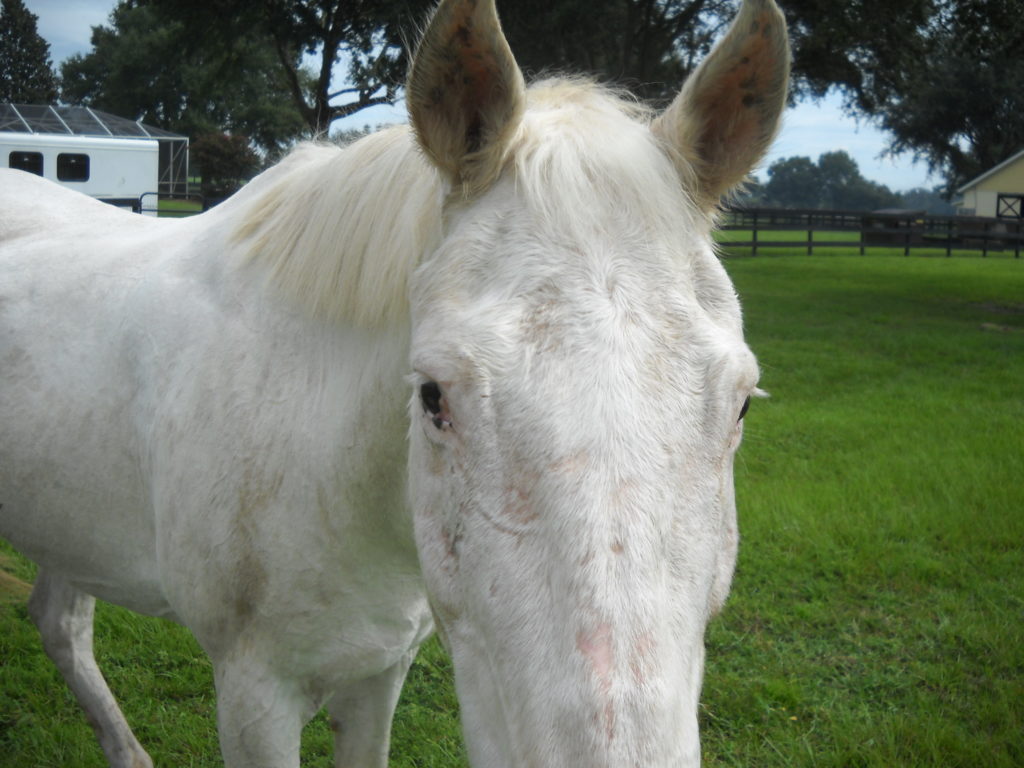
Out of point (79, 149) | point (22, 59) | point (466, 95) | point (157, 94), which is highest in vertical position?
point (22, 59)

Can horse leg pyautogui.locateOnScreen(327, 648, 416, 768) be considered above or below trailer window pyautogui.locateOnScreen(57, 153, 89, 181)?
below

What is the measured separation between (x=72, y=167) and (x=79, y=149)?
55cm

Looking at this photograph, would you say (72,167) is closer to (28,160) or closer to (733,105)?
(28,160)

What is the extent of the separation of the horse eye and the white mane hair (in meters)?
0.32

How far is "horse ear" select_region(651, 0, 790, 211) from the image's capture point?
59.2 inches

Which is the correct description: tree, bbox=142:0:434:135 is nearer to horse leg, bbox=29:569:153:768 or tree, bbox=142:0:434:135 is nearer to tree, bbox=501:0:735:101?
tree, bbox=501:0:735:101

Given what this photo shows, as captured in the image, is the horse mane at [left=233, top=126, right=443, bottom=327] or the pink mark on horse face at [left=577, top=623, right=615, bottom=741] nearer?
the pink mark on horse face at [left=577, top=623, right=615, bottom=741]

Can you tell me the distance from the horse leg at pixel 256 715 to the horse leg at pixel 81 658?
4.24 feet

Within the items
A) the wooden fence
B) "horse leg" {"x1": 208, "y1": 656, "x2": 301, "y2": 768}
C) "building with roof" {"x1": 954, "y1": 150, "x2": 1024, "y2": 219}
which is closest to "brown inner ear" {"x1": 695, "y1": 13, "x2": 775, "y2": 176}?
"horse leg" {"x1": 208, "y1": 656, "x2": 301, "y2": 768}

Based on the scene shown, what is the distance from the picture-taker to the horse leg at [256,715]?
2.00m

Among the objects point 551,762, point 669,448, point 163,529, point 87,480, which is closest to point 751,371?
point 669,448

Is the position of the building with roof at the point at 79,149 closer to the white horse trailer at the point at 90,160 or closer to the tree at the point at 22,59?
the white horse trailer at the point at 90,160

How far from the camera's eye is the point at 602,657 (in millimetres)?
1112

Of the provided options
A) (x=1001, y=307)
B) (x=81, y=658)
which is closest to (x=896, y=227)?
(x=1001, y=307)
